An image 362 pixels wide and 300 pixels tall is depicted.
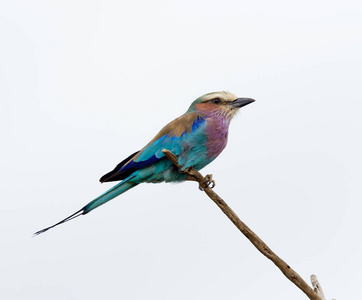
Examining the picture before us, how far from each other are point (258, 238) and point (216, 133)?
1253 millimetres

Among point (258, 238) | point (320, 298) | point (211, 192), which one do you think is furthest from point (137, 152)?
point (320, 298)

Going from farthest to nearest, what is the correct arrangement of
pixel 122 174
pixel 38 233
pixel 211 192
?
pixel 122 174, pixel 38 233, pixel 211 192

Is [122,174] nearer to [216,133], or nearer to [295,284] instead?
[216,133]

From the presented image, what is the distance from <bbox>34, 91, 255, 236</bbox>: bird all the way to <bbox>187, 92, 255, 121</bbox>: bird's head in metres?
0.01

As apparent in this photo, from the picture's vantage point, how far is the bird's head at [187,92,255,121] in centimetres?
547

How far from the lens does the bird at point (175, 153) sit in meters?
5.16

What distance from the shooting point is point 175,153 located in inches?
204

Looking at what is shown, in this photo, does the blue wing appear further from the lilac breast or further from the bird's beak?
the bird's beak

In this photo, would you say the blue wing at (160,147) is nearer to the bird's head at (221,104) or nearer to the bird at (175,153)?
the bird at (175,153)

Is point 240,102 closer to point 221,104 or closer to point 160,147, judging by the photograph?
point 221,104

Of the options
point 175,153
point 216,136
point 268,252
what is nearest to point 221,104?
point 216,136

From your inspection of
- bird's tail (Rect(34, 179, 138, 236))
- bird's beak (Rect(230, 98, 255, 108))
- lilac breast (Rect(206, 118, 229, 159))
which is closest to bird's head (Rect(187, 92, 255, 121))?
bird's beak (Rect(230, 98, 255, 108))

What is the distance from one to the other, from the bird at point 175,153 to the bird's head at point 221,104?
0.01 metres

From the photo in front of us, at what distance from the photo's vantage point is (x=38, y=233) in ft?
16.3
